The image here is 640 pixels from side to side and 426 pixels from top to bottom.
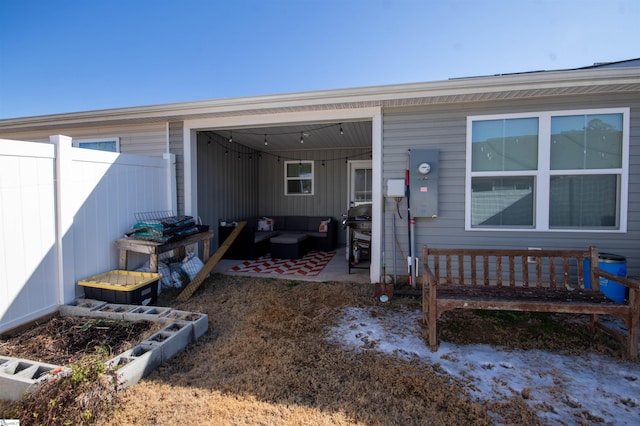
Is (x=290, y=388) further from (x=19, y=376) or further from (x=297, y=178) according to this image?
(x=297, y=178)

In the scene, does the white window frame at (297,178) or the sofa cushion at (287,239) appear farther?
the white window frame at (297,178)

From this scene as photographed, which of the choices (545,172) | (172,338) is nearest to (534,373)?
(545,172)

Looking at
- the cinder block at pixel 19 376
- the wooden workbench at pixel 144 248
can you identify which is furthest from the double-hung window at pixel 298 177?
the cinder block at pixel 19 376

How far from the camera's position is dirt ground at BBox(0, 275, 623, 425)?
5.62ft

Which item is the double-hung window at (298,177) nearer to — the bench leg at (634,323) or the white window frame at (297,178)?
the white window frame at (297,178)

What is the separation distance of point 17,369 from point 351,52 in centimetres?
752

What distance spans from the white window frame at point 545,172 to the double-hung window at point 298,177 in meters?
4.62

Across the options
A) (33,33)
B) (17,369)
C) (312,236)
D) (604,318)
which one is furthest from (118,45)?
(604,318)

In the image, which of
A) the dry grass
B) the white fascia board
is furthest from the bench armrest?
the white fascia board

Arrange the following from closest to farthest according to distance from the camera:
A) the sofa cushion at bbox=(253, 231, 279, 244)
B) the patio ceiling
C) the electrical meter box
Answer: the electrical meter box → the patio ceiling → the sofa cushion at bbox=(253, 231, 279, 244)

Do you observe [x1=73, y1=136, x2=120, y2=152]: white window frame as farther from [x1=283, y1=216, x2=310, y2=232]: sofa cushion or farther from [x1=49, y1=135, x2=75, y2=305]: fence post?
[x1=283, y1=216, x2=310, y2=232]: sofa cushion

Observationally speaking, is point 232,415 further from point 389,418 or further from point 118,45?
point 118,45

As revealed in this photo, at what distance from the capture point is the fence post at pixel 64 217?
3.03 meters

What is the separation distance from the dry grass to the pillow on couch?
4.64 metres
